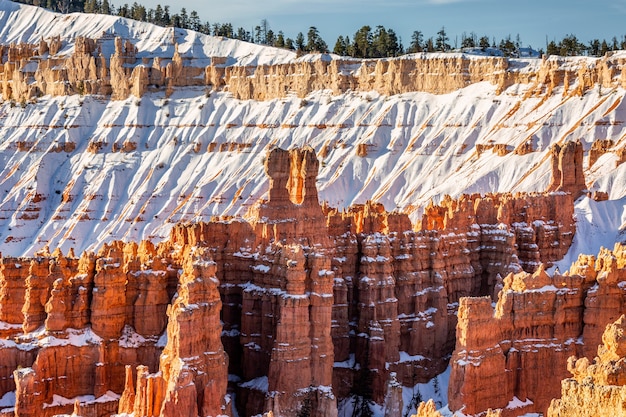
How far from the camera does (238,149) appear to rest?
13450cm

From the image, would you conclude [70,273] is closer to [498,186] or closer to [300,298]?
[300,298]

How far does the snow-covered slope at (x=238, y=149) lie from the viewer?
4296 inches

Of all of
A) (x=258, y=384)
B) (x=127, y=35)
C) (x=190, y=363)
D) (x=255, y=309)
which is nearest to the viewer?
(x=190, y=363)

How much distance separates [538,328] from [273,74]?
9717 cm

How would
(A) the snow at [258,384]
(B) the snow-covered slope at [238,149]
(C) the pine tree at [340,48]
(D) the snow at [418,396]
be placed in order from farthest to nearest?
1. (C) the pine tree at [340,48]
2. (B) the snow-covered slope at [238,149]
3. (D) the snow at [418,396]
4. (A) the snow at [258,384]

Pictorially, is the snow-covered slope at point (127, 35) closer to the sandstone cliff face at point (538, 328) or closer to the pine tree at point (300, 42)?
the pine tree at point (300, 42)

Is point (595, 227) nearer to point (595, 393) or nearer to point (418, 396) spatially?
point (418, 396)

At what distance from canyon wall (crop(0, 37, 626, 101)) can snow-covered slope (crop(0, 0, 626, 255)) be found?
1445 millimetres

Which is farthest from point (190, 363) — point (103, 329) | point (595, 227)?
point (595, 227)

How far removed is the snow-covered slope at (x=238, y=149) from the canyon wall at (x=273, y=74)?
144cm

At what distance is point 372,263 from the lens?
59.2 metres

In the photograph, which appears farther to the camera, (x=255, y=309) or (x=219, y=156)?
(x=219, y=156)

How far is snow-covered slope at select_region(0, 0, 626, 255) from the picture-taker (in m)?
109

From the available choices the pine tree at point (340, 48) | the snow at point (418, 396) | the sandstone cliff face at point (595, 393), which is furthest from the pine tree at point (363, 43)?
the sandstone cliff face at point (595, 393)
